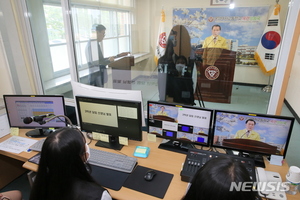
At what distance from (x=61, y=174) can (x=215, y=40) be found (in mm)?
2412

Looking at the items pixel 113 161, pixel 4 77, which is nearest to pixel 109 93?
pixel 113 161

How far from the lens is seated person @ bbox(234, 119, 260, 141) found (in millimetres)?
1360

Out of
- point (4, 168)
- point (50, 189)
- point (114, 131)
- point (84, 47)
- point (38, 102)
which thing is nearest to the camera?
point (50, 189)

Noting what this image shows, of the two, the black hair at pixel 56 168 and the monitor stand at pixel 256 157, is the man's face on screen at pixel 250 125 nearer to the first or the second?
the monitor stand at pixel 256 157

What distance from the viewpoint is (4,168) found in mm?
2121

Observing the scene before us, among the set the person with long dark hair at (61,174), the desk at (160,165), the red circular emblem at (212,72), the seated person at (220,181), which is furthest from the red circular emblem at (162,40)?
the seated person at (220,181)

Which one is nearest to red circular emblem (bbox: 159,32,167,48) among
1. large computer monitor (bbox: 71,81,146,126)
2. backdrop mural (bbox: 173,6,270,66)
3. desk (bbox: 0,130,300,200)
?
backdrop mural (bbox: 173,6,270,66)

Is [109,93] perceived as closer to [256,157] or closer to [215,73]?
[256,157]

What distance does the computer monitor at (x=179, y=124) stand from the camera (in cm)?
147

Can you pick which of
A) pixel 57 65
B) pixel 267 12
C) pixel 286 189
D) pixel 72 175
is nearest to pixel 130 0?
pixel 57 65

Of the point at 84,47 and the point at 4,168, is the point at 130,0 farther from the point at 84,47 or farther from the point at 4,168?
the point at 4,168

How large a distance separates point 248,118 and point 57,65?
8.65 ft

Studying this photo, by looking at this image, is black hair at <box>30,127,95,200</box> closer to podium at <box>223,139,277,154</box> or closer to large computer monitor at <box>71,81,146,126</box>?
large computer monitor at <box>71,81,146,126</box>

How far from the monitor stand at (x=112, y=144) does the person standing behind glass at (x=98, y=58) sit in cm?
143
